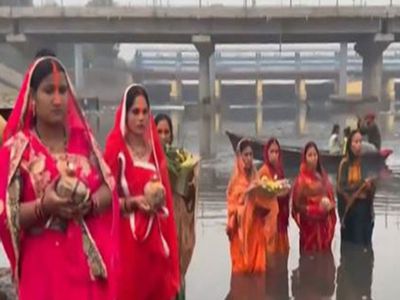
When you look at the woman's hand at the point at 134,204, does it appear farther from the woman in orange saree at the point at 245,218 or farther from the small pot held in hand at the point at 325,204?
the small pot held in hand at the point at 325,204

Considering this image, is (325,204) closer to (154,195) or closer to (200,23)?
(154,195)

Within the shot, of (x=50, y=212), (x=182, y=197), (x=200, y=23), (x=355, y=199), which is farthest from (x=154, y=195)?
(x=200, y=23)

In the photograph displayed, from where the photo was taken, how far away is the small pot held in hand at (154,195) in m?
4.36

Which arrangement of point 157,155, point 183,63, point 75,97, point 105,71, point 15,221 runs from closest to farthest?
1. point 15,221
2. point 75,97
3. point 157,155
4. point 105,71
5. point 183,63

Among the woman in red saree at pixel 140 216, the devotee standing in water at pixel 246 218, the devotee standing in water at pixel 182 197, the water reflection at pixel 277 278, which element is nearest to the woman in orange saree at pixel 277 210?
the water reflection at pixel 277 278

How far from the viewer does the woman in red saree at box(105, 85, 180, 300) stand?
484 centimetres

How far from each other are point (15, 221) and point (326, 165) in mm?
13517

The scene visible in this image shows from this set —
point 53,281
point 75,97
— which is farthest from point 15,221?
point 75,97

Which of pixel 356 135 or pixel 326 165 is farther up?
pixel 356 135

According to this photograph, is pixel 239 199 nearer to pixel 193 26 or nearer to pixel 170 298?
pixel 170 298

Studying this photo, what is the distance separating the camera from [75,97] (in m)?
3.58

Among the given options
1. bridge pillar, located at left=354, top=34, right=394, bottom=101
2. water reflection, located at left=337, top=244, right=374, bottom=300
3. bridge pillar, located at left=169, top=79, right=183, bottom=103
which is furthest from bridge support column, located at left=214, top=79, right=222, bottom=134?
water reflection, located at left=337, top=244, right=374, bottom=300

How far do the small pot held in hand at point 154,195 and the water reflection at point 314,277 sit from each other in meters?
3.45

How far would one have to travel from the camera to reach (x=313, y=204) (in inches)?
361
